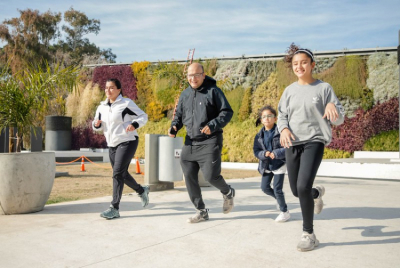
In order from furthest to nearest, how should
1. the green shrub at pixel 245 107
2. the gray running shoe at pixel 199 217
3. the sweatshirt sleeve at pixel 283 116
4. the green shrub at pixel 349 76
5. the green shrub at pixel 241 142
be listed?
the green shrub at pixel 245 107 < the green shrub at pixel 241 142 < the green shrub at pixel 349 76 < the gray running shoe at pixel 199 217 < the sweatshirt sleeve at pixel 283 116

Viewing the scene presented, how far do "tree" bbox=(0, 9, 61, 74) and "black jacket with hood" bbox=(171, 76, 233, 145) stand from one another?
36.1 metres

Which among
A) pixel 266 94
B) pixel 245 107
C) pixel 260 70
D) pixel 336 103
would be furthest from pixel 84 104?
pixel 336 103

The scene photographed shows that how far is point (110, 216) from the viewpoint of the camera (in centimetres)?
510

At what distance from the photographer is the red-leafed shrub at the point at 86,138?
26398 millimetres

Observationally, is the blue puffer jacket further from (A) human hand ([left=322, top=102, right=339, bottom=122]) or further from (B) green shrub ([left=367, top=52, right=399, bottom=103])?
(B) green shrub ([left=367, top=52, right=399, bottom=103])

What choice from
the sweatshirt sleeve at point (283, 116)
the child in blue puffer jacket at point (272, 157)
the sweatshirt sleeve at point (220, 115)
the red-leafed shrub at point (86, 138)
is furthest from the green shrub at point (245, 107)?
the sweatshirt sleeve at point (283, 116)

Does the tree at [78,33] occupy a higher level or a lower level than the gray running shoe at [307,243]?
higher

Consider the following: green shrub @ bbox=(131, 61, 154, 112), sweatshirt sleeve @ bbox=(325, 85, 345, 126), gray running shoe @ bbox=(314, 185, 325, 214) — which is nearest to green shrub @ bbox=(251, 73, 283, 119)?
green shrub @ bbox=(131, 61, 154, 112)

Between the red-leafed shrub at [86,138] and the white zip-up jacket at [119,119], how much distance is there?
21320 millimetres

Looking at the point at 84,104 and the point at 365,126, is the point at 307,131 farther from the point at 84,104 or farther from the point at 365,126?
the point at 84,104

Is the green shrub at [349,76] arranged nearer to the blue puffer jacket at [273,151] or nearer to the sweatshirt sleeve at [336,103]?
the blue puffer jacket at [273,151]

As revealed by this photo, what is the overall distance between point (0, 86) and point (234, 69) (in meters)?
16.8

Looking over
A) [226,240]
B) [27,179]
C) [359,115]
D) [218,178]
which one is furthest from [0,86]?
[359,115]

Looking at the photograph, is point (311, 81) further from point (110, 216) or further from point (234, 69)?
point (234, 69)
